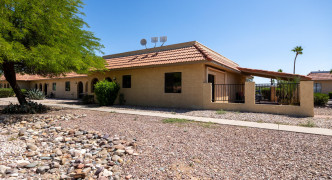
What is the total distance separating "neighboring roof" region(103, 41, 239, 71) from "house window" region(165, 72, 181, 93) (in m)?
1.06

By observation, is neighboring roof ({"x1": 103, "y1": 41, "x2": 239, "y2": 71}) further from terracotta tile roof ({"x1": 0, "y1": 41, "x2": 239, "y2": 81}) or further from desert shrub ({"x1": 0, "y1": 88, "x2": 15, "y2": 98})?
desert shrub ({"x1": 0, "y1": 88, "x2": 15, "y2": 98})

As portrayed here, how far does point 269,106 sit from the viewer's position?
31.9ft

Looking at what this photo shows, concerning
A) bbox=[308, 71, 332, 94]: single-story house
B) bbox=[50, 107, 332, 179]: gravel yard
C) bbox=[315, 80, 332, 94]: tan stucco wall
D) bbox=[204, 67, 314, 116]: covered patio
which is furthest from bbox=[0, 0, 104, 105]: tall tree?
bbox=[315, 80, 332, 94]: tan stucco wall

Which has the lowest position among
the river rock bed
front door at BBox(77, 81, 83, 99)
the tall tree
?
the river rock bed

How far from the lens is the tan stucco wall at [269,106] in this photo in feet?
29.2

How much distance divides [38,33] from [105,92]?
6.54 meters

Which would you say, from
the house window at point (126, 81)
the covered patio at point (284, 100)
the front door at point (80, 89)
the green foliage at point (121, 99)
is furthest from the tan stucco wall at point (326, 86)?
the front door at point (80, 89)

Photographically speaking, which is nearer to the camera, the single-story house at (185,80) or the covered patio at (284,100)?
the covered patio at (284,100)

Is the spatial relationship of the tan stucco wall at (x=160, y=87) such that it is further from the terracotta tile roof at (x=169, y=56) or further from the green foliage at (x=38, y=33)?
the green foliage at (x=38, y=33)

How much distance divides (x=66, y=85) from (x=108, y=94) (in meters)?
16.0

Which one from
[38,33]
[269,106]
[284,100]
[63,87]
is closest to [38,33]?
[38,33]

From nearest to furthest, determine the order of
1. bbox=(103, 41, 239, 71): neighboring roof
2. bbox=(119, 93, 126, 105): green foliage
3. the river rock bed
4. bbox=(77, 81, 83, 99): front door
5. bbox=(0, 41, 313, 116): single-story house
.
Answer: the river rock bed, bbox=(0, 41, 313, 116): single-story house, bbox=(103, 41, 239, 71): neighboring roof, bbox=(119, 93, 126, 105): green foliage, bbox=(77, 81, 83, 99): front door

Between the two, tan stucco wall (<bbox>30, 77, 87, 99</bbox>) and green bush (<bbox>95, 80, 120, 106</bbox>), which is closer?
green bush (<bbox>95, 80, 120, 106</bbox>)

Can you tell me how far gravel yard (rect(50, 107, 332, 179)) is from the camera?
3.24 metres
